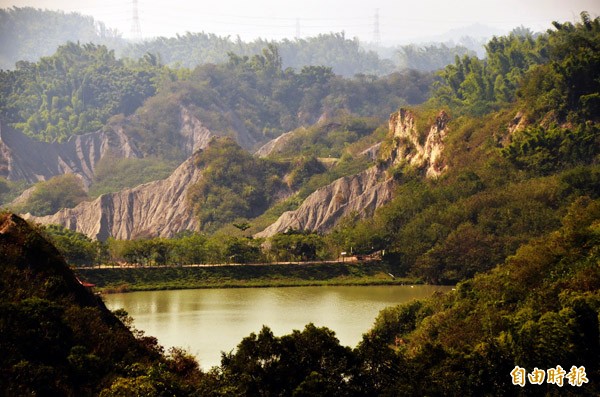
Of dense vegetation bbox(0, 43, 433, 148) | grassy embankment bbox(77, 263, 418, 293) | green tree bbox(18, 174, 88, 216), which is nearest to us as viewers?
grassy embankment bbox(77, 263, 418, 293)

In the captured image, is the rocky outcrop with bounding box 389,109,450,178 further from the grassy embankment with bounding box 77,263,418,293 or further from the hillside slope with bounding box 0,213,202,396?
the hillside slope with bounding box 0,213,202,396

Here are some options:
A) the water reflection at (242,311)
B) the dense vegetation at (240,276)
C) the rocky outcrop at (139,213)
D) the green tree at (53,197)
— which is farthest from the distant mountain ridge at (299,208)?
the water reflection at (242,311)

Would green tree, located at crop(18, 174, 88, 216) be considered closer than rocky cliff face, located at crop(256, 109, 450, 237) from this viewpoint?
No

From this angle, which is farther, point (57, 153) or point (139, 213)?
point (57, 153)

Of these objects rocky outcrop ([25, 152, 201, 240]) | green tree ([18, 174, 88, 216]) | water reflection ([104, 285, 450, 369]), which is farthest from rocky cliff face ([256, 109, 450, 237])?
green tree ([18, 174, 88, 216])

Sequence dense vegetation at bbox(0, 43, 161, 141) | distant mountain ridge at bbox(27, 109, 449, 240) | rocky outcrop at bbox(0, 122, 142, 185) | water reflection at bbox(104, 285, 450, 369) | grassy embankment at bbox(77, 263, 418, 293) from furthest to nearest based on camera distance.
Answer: dense vegetation at bbox(0, 43, 161, 141)
rocky outcrop at bbox(0, 122, 142, 185)
distant mountain ridge at bbox(27, 109, 449, 240)
grassy embankment at bbox(77, 263, 418, 293)
water reflection at bbox(104, 285, 450, 369)

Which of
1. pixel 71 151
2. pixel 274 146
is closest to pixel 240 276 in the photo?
pixel 274 146

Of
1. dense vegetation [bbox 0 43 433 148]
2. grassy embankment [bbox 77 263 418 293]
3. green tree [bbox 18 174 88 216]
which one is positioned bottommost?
grassy embankment [bbox 77 263 418 293]

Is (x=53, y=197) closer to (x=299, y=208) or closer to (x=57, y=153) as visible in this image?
(x=57, y=153)
